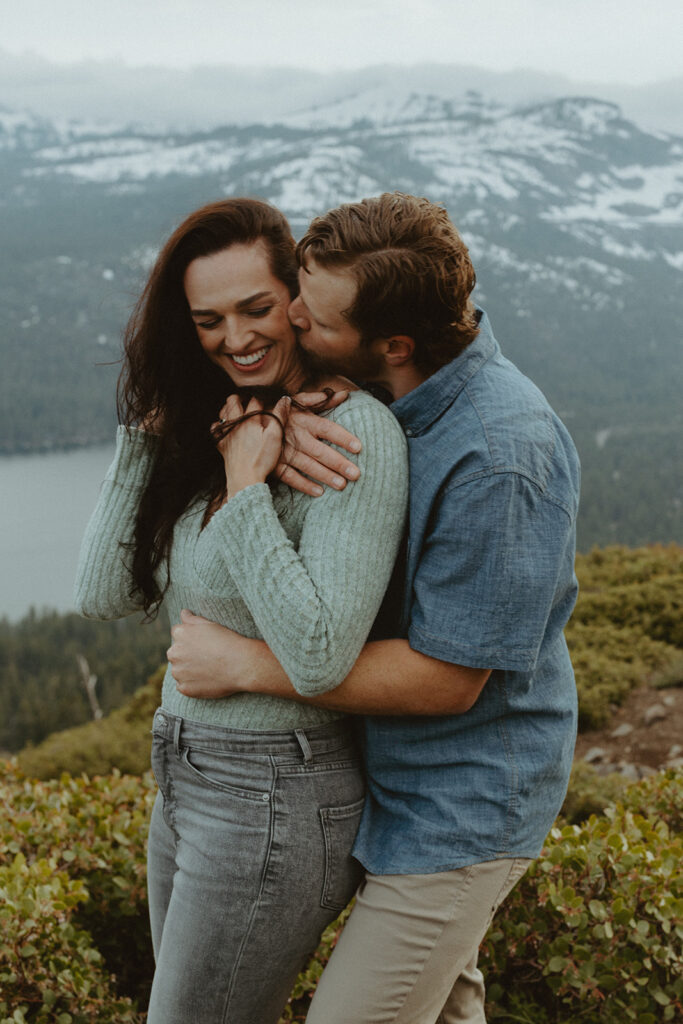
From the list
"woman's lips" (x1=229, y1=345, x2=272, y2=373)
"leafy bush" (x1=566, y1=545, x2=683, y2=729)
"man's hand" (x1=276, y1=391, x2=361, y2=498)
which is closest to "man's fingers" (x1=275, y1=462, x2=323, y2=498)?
"man's hand" (x1=276, y1=391, x2=361, y2=498)

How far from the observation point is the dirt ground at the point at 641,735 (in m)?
5.65

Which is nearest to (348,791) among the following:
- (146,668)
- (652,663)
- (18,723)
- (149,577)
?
(149,577)

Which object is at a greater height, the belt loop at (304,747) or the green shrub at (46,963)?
the belt loop at (304,747)

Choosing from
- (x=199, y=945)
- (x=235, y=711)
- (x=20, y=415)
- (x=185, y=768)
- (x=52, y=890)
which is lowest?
(x=20, y=415)

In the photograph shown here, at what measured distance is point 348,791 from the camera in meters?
1.82

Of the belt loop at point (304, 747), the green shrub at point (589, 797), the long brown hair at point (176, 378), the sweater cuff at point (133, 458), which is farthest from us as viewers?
the green shrub at point (589, 797)

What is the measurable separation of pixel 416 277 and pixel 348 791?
3.47ft

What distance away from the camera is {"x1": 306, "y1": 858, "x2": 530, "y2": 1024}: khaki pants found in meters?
1.67

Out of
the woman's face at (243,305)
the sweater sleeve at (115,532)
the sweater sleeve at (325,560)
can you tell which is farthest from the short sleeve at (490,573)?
the sweater sleeve at (115,532)

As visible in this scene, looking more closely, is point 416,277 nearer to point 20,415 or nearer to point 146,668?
point 146,668

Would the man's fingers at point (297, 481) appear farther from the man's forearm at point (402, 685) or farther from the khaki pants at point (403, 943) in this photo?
the khaki pants at point (403, 943)

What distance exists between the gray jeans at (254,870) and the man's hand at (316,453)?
20.6 inches

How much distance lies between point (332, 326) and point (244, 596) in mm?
608

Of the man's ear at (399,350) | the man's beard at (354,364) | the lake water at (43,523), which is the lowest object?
the lake water at (43,523)
